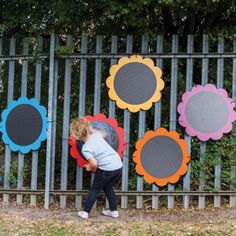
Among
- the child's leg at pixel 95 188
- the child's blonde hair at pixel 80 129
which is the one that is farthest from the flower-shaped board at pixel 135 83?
the child's leg at pixel 95 188

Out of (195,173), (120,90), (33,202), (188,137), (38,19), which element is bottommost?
(33,202)

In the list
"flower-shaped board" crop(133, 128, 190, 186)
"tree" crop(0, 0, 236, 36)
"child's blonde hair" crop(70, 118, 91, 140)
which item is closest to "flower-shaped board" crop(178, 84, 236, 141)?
"flower-shaped board" crop(133, 128, 190, 186)

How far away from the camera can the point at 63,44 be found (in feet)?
24.9

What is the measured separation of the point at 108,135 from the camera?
6820mm

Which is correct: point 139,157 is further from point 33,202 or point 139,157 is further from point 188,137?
point 33,202

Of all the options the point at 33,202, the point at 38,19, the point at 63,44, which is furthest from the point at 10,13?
the point at 33,202

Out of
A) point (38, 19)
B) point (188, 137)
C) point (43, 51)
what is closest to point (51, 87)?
point (43, 51)

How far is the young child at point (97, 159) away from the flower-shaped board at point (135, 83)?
0.72 metres

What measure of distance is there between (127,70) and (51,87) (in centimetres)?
107

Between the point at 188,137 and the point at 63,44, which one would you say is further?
the point at 63,44

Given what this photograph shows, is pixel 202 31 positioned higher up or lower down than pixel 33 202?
higher up

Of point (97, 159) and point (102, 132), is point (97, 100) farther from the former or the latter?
point (97, 159)

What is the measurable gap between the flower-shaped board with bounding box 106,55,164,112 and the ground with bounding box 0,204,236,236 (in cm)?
A: 148

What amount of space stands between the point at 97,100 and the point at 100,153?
2.97 ft
